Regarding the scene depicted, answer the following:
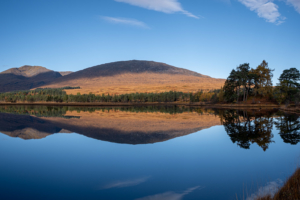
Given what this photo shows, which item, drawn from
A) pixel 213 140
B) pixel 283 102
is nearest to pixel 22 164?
pixel 213 140

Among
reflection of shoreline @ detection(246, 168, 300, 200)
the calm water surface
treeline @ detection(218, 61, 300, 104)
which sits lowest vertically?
the calm water surface

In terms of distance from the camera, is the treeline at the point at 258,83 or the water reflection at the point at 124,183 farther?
the treeline at the point at 258,83

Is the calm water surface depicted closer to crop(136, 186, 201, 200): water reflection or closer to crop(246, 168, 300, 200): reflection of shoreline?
crop(136, 186, 201, 200): water reflection

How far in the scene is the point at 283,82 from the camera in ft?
180

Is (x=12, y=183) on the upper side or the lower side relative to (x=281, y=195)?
lower

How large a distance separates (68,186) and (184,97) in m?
108

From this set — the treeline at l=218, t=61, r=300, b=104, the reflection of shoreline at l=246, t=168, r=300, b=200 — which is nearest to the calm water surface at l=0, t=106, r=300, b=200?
the reflection of shoreline at l=246, t=168, r=300, b=200

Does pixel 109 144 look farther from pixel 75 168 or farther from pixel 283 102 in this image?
pixel 283 102

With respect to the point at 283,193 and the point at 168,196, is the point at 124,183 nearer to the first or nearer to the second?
the point at 168,196

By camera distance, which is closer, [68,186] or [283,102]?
[68,186]

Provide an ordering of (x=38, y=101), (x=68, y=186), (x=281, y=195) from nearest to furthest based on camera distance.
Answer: (x=281, y=195)
(x=68, y=186)
(x=38, y=101)

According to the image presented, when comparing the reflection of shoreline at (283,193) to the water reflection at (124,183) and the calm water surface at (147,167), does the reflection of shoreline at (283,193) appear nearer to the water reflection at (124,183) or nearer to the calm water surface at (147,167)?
the calm water surface at (147,167)

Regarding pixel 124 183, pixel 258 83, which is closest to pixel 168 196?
pixel 124 183

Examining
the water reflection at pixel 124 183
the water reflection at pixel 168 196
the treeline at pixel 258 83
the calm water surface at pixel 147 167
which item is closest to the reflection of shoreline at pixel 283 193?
the calm water surface at pixel 147 167
